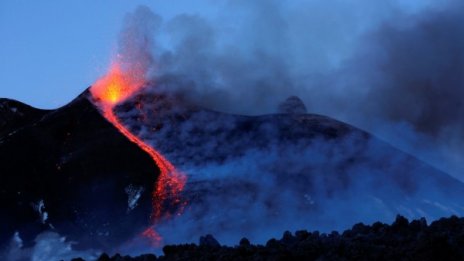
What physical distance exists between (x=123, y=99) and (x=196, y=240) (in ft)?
35.4

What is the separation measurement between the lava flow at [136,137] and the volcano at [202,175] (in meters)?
0.26

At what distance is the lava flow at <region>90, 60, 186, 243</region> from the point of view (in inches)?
966

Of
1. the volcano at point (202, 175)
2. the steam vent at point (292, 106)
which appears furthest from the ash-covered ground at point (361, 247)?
the steam vent at point (292, 106)

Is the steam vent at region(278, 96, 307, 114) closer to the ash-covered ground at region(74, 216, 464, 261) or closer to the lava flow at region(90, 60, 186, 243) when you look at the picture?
the lava flow at region(90, 60, 186, 243)

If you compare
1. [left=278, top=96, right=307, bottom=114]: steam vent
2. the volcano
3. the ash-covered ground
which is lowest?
the ash-covered ground

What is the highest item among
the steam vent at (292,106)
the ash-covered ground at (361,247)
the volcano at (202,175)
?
the steam vent at (292,106)

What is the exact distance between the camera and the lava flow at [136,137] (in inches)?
966

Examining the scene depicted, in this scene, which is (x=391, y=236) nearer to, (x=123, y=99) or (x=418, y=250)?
(x=418, y=250)

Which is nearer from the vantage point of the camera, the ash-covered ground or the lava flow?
the ash-covered ground

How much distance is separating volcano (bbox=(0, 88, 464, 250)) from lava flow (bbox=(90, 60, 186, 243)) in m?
0.26

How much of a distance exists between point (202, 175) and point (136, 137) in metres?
3.37

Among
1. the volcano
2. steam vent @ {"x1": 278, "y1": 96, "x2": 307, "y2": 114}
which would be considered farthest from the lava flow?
steam vent @ {"x1": 278, "y1": 96, "x2": 307, "y2": 114}

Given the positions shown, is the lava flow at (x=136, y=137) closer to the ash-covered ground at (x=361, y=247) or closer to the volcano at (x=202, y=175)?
the volcano at (x=202, y=175)

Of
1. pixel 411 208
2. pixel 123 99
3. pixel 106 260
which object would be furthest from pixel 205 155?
pixel 106 260
